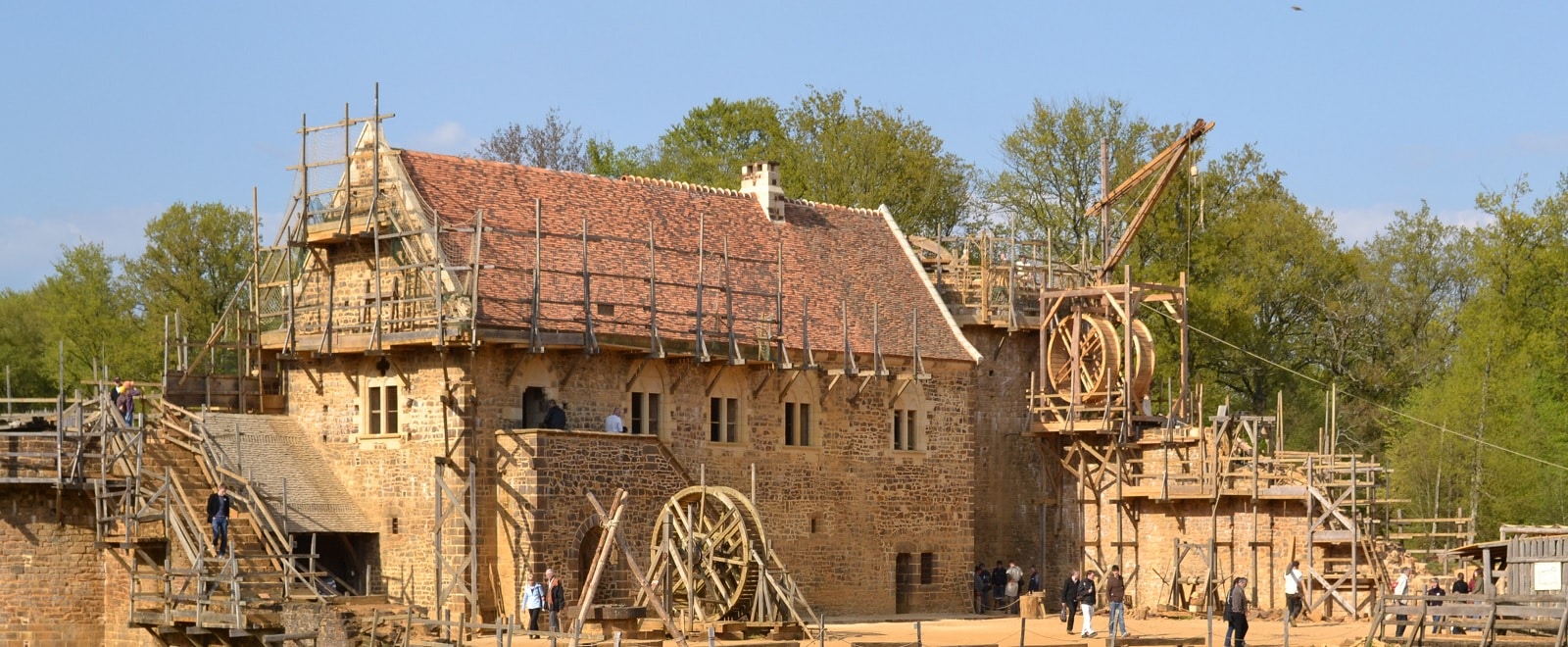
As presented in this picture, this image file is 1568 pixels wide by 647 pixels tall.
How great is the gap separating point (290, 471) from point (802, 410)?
399 inches

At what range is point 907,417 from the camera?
48.3 meters

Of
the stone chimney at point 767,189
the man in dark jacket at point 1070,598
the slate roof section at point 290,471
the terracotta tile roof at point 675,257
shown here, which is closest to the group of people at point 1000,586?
the terracotta tile roof at point 675,257

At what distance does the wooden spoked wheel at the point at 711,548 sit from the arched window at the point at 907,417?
8276 mm

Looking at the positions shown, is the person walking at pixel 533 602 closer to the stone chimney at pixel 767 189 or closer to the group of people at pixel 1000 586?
the group of people at pixel 1000 586

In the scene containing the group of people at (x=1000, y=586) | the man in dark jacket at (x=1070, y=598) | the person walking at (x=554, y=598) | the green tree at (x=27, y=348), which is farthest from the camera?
the green tree at (x=27, y=348)

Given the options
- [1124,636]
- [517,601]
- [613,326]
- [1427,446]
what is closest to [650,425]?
[613,326]

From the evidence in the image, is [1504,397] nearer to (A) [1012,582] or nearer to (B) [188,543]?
(A) [1012,582]

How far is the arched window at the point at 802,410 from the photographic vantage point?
151 ft

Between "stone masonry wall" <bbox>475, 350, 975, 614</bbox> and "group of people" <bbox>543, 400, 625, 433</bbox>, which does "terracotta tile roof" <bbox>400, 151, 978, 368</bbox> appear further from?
"group of people" <bbox>543, 400, 625, 433</bbox>

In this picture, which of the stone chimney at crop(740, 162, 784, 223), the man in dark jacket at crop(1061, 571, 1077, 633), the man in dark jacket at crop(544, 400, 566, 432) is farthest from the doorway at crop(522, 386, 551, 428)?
the man in dark jacket at crop(1061, 571, 1077, 633)

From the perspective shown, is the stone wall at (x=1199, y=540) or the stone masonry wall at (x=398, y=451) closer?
the stone masonry wall at (x=398, y=451)

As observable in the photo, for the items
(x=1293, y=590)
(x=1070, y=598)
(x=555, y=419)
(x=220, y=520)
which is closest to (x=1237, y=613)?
(x=1070, y=598)

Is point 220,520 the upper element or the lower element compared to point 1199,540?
upper

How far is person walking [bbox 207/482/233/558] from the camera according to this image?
38312mm
